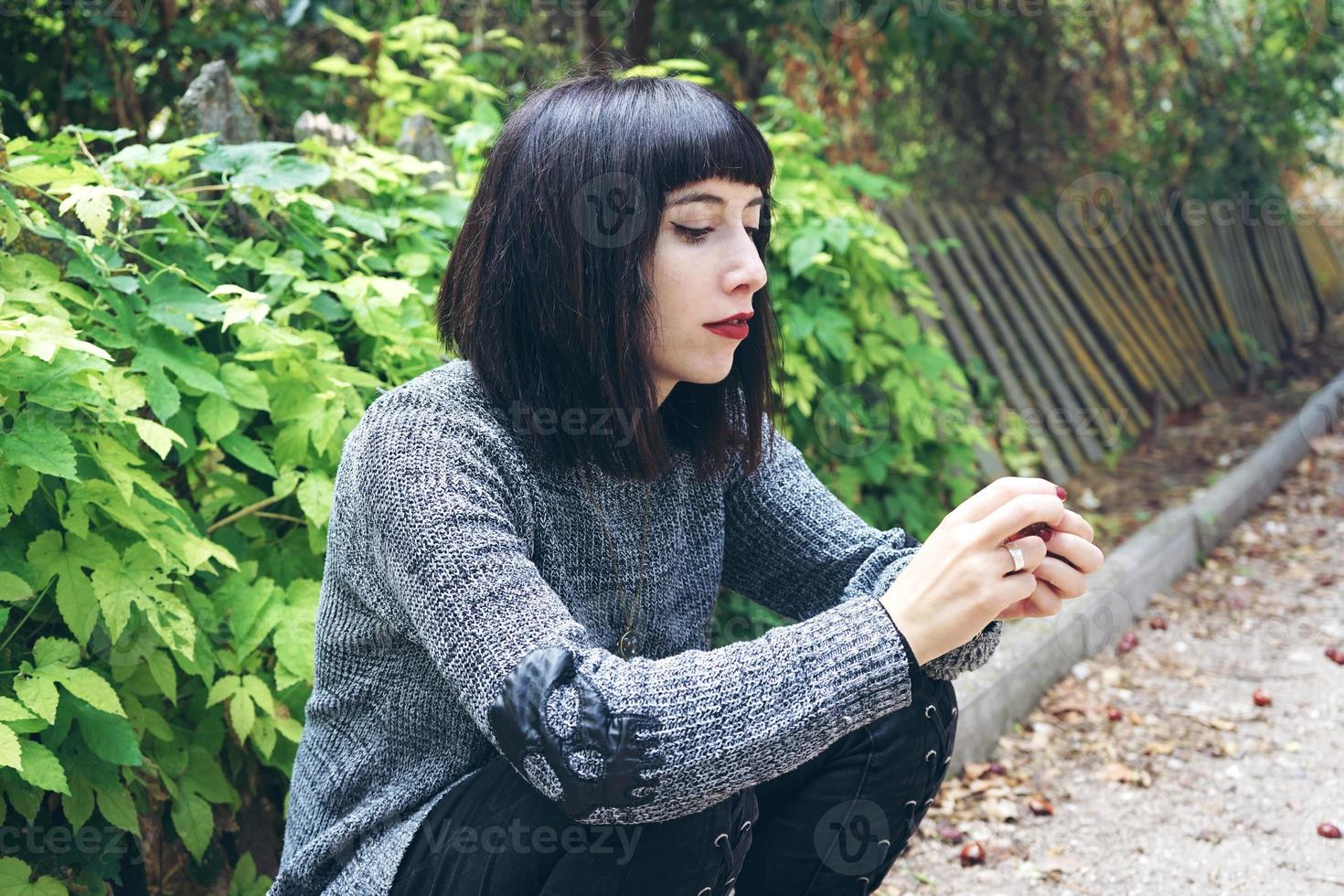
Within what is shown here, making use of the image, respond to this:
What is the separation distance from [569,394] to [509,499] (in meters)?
0.16

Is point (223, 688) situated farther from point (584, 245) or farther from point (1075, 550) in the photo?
point (1075, 550)

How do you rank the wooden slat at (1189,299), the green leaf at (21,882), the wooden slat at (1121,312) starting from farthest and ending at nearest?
the wooden slat at (1189,299) < the wooden slat at (1121,312) < the green leaf at (21,882)

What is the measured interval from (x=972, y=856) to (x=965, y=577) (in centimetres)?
134

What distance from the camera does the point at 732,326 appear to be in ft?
5.57

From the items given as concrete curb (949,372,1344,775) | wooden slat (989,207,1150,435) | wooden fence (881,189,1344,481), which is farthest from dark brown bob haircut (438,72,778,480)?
wooden slat (989,207,1150,435)

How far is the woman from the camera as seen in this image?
1.41 metres

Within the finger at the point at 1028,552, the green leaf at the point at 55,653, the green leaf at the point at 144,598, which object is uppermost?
the finger at the point at 1028,552

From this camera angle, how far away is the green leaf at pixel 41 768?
1607 mm

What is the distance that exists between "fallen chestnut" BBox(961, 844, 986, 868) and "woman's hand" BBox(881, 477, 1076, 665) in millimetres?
1255

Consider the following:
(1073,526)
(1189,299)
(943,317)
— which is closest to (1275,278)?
(1189,299)

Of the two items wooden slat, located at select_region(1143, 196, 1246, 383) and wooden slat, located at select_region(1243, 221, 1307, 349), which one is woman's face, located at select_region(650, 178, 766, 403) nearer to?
wooden slat, located at select_region(1143, 196, 1246, 383)

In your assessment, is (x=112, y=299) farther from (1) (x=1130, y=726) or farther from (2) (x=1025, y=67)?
(2) (x=1025, y=67)

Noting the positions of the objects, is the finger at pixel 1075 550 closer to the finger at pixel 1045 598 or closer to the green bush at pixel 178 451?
the finger at pixel 1045 598

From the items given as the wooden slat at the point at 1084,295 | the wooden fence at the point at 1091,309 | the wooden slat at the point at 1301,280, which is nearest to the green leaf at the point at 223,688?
the wooden fence at the point at 1091,309
